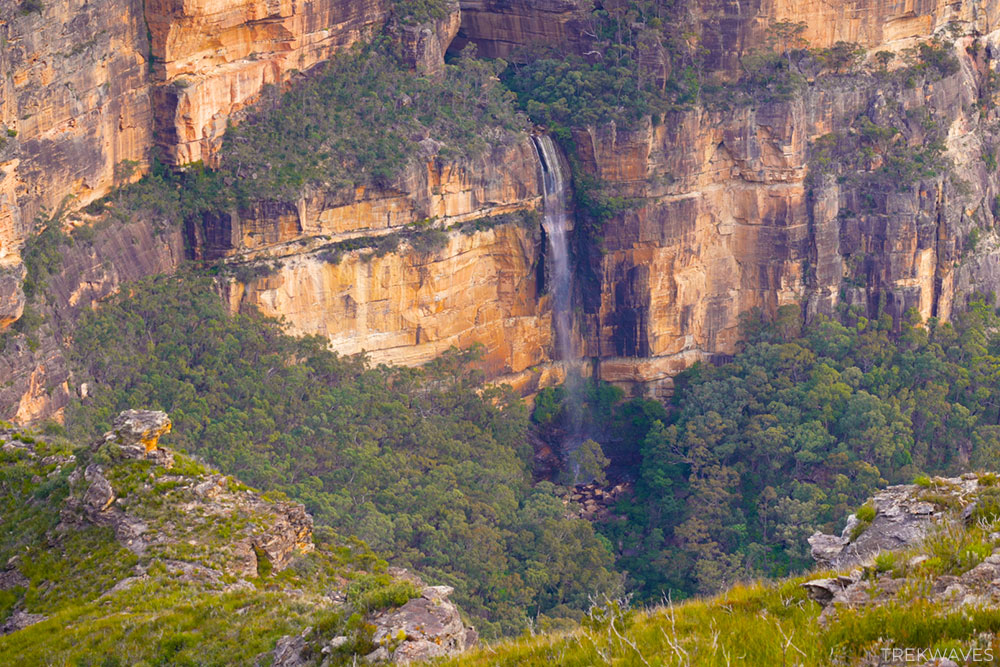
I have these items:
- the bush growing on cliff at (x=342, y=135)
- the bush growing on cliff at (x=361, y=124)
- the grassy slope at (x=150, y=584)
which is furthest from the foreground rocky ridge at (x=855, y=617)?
the bush growing on cliff at (x=361, y=124)

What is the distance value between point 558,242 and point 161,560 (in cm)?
2875

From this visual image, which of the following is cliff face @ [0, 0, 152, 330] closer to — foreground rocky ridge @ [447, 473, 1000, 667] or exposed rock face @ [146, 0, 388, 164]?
exposed rock face @ [146, 0, 388, 164]

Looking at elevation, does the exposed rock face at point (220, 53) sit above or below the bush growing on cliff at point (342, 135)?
above

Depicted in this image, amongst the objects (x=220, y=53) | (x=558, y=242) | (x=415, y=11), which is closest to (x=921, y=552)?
(x=220, y=53)

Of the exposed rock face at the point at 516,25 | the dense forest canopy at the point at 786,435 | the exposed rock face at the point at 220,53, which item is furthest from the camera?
the exposed rock face at the point at 516,25

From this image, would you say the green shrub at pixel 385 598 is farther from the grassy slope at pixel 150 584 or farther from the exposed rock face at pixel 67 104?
the exposed rock face at pixel 67 104

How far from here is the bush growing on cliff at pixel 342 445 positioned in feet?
113

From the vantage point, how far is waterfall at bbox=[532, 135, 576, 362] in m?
46.0

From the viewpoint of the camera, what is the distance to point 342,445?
37406 mm

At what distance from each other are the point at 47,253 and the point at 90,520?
1445 cm

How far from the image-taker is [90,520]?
845 inches

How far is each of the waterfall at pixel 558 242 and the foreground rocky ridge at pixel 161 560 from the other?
2452cm

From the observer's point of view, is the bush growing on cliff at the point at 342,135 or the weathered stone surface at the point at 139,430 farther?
the bush growing on cliff at the point at 342,135

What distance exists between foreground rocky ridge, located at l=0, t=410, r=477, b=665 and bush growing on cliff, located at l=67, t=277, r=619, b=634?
10141mm
